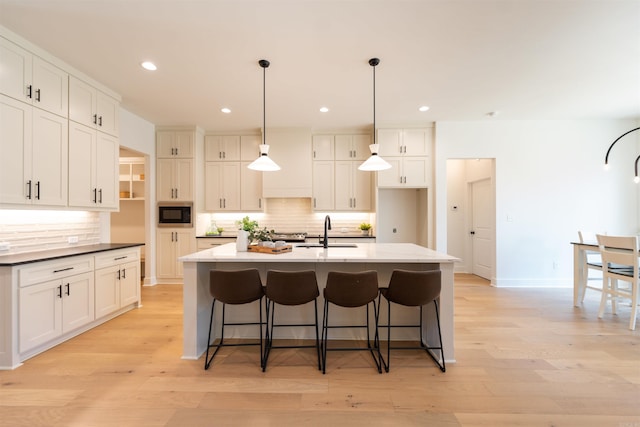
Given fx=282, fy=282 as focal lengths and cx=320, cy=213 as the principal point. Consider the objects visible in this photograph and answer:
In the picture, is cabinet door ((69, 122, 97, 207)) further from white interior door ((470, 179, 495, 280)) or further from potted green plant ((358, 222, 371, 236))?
white interior door ((470, 179, 495, 280))

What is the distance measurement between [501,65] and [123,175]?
6.57 meters

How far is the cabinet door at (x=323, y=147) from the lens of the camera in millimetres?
5336

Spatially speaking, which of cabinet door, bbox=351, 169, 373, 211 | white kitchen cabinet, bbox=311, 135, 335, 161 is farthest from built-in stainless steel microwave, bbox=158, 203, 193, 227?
cabinet door, bbox=351, 169, 373, 211

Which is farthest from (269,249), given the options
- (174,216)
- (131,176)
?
(131,176)

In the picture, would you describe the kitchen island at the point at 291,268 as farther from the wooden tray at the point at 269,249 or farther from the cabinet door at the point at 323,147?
the cabinet door at the point at 323,147

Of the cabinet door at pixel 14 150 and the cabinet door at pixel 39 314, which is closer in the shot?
the cabinet door at pixel 39 314

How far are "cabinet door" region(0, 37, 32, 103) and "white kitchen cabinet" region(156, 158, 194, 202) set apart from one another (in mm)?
2475

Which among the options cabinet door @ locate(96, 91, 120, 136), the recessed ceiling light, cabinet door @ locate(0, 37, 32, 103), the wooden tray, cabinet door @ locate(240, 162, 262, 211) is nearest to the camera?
cabinet door @ locate(0, 37, 32, 103)

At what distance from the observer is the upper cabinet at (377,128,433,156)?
5062 millimetres

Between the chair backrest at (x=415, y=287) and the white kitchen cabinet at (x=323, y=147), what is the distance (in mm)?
3464

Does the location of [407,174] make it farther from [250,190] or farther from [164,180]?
[164,180]

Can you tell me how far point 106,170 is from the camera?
3.62 meters

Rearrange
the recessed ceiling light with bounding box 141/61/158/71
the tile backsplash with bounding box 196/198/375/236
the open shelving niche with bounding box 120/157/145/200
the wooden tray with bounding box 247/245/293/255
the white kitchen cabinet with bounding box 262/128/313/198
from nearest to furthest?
1. the wooden tray with bounding box 247/245/293/255
2. the recessed ceiling light with bounding box 141/61/158/71
3. the white kitchen cabinet with bounding box 262/128/313/198
4. the tile backsplash with bounding box 196/198/375/236
5. the open shelving niche with bounding box 120/157/145/200

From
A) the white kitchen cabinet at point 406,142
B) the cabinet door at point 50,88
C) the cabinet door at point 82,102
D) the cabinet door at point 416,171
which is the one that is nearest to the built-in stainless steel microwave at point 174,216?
the cabinet door at point 82,102
